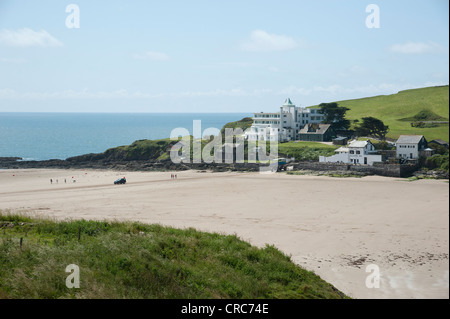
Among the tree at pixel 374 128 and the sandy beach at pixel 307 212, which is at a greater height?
the tree at pixel 374 128

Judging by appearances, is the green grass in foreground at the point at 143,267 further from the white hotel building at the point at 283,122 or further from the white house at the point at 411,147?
the white hotel building at the point at 283,122

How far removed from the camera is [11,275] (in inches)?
439

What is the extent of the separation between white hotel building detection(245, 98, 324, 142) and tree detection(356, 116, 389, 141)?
11.3m

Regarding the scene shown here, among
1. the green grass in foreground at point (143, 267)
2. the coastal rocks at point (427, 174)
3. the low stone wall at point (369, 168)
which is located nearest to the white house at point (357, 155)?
the low stone wall at point (369, 168)

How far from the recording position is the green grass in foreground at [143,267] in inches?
422

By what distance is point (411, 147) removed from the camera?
4453 cm

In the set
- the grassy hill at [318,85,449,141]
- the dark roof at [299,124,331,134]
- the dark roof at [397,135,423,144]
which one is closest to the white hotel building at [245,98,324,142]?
the dark roof at [299,124,331,134]

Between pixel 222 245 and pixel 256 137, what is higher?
pixel 256 137

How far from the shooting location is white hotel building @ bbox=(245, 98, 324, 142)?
2549 inches

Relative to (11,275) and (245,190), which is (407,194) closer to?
(245,190)

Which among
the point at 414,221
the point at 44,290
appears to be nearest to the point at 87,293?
the point at 44,290

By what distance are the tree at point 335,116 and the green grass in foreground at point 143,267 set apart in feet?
176
